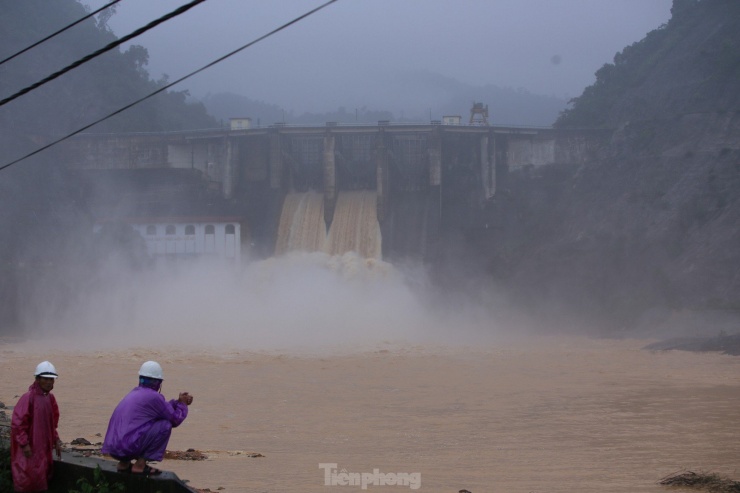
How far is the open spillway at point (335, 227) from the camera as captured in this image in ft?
168

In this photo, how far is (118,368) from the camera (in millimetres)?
31812

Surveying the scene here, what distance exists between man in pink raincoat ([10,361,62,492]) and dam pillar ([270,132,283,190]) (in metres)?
44.9

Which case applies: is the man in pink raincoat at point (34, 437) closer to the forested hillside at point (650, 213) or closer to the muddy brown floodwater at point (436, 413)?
the muddy brown floodwater at point (436, 413)

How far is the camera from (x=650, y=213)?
163 ft

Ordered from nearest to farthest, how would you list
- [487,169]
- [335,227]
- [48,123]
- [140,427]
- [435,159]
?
[140,427], [335,227], [435,159], [487,169], [48,123]

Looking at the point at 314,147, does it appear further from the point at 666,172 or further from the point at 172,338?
the point at 666,172

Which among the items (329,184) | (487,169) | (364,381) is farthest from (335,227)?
(364,381)

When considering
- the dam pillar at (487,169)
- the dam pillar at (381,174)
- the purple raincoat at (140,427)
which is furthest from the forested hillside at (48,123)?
the purple raincoat at (140,427)

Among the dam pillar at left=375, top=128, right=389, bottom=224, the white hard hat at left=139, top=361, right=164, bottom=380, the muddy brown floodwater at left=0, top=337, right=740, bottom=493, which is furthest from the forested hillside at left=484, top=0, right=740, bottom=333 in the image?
the white hard hat at left=139, top=361, right=164, bottom=380

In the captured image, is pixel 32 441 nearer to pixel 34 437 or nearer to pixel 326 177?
pixel 34 437

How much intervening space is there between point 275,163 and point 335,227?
236 inches

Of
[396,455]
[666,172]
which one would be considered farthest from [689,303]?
[396,455]

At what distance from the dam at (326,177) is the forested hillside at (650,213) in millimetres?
2344

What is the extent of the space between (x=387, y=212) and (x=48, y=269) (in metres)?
20.5
